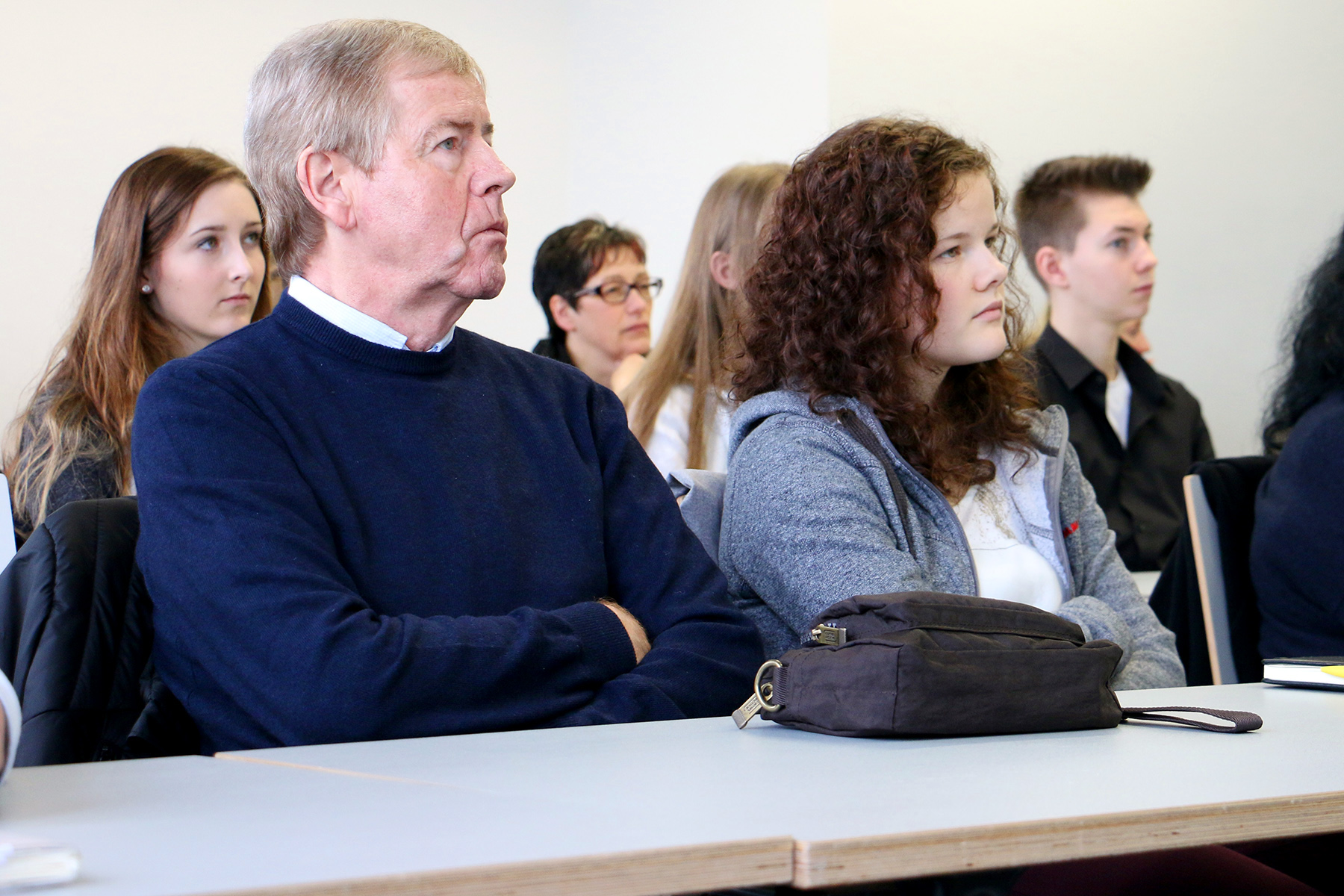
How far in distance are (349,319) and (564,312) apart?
2413 mm

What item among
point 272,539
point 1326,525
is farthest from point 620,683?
point 1326,525

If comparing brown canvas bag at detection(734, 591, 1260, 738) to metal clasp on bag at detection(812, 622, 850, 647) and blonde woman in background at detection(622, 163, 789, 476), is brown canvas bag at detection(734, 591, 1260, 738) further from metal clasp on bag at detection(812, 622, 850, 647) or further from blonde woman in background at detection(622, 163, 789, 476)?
blonde woman in background at detection(622, 163, 789, 476)

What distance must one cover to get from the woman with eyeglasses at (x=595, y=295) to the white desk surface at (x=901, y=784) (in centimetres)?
281

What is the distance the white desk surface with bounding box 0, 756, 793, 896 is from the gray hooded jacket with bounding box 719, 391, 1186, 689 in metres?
0.84

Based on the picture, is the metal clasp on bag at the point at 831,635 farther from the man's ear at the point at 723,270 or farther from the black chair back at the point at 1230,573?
the man's ear at the point at 723,270

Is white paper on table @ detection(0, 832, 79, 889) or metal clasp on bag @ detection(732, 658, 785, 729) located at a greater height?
white paper on table @ detection(0, 832, 79, 889)

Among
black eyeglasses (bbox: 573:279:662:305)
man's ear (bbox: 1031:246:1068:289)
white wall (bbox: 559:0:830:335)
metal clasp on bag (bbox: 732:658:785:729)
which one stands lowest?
metal clasp on bag (bbox: 732:658:785:729)

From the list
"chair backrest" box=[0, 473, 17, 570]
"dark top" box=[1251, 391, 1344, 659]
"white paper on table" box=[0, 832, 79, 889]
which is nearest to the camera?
"white paper on table" box=[0, 832, 79, 889]

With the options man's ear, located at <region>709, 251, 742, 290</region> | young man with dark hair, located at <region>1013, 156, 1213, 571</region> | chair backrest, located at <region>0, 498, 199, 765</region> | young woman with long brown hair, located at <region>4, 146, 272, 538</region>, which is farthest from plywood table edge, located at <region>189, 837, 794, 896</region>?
young man with dark hair, located at <region>1013, 156, 1213, 571</region>

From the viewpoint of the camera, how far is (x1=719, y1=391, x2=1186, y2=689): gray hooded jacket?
5.47ft

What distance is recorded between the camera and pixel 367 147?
163 cm

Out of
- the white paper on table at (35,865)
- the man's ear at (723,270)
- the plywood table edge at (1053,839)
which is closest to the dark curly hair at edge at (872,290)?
the man's ear at (723,270)

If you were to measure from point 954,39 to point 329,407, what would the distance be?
9.69ft

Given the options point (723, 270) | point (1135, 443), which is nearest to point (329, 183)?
point (723, 270)
